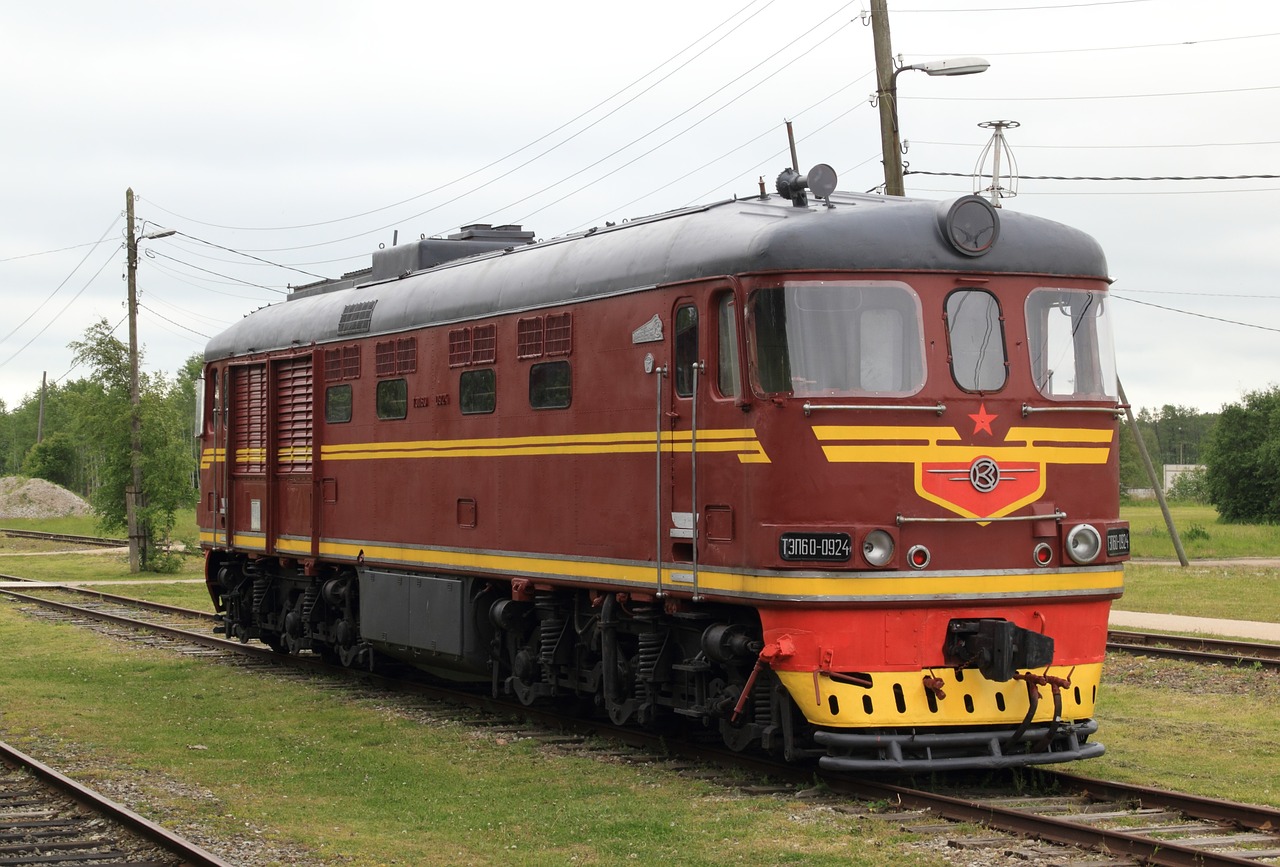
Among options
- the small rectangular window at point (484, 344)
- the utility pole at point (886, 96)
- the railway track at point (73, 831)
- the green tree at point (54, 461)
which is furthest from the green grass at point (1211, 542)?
the green tree at point (54, 461)

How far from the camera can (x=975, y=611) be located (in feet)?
34.6

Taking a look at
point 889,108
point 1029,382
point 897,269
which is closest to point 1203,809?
point 1029,382

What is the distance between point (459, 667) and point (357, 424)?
293 cm

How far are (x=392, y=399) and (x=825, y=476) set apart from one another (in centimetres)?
658

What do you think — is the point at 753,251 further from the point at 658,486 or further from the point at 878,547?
the point at 878,547

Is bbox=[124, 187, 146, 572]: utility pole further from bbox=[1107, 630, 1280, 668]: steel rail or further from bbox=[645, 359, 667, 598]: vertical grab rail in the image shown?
bbox=[645, 359, 667, 598]: vertical grab rail

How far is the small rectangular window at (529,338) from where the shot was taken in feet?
43.4

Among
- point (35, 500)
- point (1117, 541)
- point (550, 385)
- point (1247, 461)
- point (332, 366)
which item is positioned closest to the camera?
point (1117, 541)

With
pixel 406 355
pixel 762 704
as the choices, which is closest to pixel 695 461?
pixel 762 704

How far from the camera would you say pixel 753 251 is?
10656 mm

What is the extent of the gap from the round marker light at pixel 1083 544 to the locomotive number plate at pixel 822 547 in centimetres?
164

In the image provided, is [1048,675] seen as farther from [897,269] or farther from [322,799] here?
[322,799]

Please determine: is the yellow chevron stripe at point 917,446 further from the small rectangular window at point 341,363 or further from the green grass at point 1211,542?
the green grass at point 1211,542

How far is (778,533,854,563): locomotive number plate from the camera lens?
10211 mm
